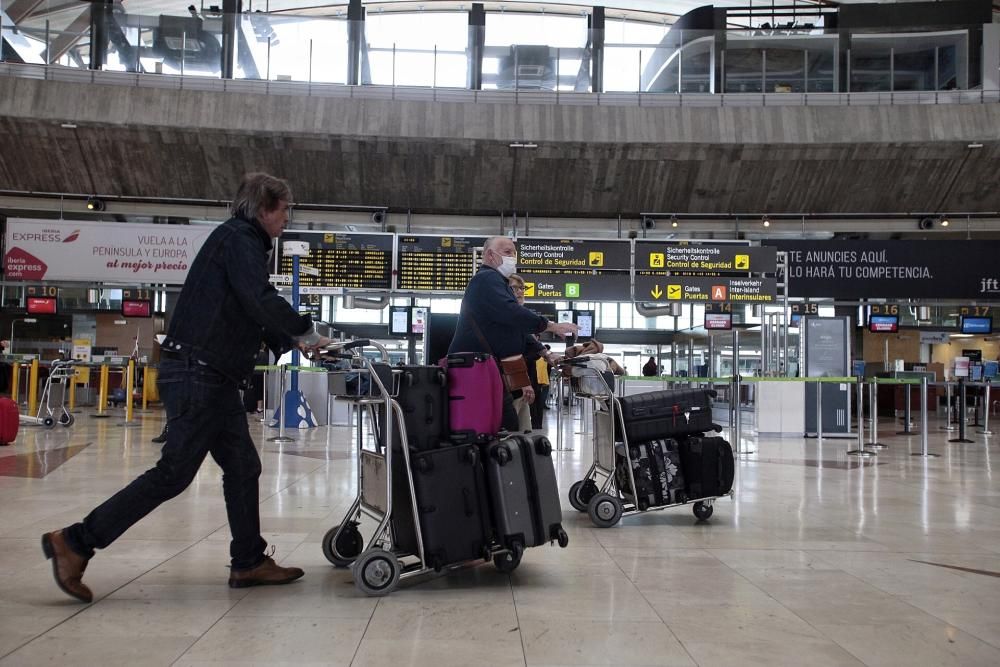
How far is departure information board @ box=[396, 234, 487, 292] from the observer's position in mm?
15312

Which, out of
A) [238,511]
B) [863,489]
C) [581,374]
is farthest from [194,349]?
[863,489]

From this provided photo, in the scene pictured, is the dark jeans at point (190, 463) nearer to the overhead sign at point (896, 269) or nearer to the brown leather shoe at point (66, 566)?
the brown leather shoe at point (66, 566)

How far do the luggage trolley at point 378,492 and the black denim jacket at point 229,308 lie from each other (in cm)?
33

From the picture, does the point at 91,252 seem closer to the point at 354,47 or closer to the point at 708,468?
the point at 354,47

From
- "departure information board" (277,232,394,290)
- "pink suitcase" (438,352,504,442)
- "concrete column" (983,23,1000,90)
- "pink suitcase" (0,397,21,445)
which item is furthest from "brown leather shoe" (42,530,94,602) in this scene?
"concrete column" (983,23,1000,90)

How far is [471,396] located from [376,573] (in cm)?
84

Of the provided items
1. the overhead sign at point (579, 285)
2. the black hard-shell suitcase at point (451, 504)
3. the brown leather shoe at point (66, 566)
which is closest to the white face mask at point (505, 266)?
the black hard-shell suitcase at point (451, 504)

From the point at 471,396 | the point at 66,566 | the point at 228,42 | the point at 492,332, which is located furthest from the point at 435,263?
the point at 66,566

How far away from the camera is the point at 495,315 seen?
15.2ft

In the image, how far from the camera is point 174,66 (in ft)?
53.8

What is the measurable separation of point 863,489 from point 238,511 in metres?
5.53

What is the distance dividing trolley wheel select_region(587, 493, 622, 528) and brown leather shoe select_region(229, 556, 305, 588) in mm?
2159

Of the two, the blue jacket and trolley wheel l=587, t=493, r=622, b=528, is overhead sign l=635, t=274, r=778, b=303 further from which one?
the blue jacket

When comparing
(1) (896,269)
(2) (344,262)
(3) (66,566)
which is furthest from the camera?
(1) (896,269)
